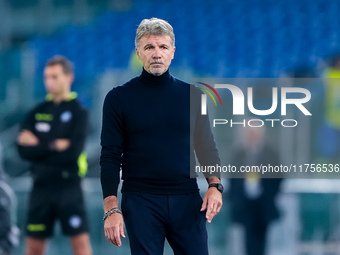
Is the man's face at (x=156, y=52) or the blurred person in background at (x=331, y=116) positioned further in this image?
the blurred person in background at (x=331, y=116)

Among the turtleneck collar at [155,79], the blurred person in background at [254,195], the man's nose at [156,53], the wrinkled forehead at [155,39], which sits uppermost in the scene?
the wrinkled forehead at [155,39]

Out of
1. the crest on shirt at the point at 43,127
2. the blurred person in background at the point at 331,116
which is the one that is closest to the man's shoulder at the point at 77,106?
the crest on shirt at the point at 43,127

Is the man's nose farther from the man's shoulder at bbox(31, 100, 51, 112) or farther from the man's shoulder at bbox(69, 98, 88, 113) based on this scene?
the man's shoulder at bbox(31, 100, 51, 112)

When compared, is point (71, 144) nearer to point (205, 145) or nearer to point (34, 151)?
point (34, 151)

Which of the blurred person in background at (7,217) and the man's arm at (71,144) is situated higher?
the man's arm at (71,144)

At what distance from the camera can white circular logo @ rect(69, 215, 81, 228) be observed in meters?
4.40

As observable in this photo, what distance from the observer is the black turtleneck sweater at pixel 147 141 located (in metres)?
2.26

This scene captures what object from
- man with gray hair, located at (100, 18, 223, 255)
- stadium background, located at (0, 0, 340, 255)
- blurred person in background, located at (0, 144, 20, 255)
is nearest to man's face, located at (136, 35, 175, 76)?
man with gray hair, located at (100, 18, 223, 255)

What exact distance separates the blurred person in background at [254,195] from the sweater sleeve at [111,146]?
262 centimetres

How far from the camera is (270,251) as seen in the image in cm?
A: 485

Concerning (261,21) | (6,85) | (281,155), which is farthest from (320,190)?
(6,85)

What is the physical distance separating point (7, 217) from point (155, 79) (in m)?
2.91

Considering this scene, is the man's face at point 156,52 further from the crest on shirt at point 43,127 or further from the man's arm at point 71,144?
the crest on shirt at point 43,127

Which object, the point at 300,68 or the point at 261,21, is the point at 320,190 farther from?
the point at 261,21
